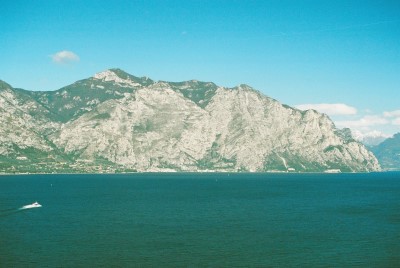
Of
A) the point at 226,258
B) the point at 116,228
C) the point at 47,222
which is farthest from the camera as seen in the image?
the point at 47,222

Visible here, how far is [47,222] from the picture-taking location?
179m

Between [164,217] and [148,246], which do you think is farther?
[164,217]

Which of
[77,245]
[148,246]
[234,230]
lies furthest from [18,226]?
[234,230]

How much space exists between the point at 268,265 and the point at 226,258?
1188 centimetres

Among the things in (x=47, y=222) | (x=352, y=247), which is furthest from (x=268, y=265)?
(x=47, y=222)

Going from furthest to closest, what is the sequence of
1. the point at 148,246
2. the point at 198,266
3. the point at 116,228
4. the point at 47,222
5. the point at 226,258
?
the point at 47,222
the point at 116,228
the point at 148,246
the point at 226,258
the point at 198,266

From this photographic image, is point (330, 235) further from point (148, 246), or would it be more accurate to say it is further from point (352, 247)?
point (148, 246)

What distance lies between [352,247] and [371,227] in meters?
42.3

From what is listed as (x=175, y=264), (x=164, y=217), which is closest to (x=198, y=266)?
(x=175, y=264)

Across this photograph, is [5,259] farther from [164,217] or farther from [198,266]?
[164,217]

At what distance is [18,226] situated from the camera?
6703 inches

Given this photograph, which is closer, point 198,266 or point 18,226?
point 198,266

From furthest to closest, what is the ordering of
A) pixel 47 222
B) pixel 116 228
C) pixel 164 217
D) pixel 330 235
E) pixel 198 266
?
pixel 164 217, pixel 47 222, pixel 116 228, pixel 330 235, pixel 198 266

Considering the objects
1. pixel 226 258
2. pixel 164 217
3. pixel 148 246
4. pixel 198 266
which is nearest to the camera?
pixel 198 266
